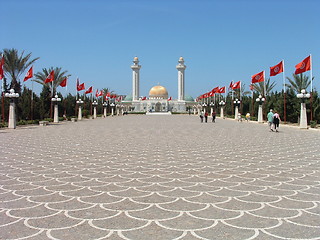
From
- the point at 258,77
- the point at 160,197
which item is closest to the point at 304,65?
the point at 258,77

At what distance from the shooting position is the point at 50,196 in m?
5.03

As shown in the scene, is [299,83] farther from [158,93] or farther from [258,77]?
[158,93]

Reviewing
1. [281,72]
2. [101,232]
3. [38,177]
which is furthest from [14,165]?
[281,72]

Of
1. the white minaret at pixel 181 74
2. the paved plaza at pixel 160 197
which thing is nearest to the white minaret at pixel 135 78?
the white minaret at pixel 181 74

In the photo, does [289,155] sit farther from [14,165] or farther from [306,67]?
[306,67]

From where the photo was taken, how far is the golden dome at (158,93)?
355 feet

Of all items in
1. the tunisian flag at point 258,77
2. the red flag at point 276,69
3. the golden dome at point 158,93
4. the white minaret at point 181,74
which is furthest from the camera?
the golden dome at point 158,93

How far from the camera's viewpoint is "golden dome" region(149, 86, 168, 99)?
355ft

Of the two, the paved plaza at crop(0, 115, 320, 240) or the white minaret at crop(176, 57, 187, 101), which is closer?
the paved plaza at crop(0, 115, 320, 240)

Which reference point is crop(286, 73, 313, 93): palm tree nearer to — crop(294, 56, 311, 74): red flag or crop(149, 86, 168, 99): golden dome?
crop(294, 56, 311, 74): red flag

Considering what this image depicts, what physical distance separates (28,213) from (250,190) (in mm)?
3327

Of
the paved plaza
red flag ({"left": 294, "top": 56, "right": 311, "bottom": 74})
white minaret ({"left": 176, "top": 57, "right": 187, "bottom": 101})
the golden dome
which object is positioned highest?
white minaret ({"left": 176, "top": 57, "right": 187, "bottom": 101})

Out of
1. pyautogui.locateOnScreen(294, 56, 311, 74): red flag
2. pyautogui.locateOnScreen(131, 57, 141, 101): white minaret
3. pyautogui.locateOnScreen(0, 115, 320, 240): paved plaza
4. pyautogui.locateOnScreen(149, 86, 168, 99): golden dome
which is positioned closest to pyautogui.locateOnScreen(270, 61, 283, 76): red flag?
pyautogui.locateOnScreen(294, 56, 311, 74): red flag

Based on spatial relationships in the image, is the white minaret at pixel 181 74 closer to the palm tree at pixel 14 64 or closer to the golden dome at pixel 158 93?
the golden dome at pixel 158 93
